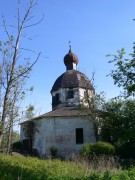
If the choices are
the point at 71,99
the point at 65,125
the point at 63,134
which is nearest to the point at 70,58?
the point at 71,99

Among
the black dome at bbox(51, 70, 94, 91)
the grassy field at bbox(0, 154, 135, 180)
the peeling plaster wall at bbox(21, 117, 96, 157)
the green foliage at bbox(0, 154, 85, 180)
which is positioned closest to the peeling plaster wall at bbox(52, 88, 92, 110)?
the black dome at bbox(51, 70, 94, 91)

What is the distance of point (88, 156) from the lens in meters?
22.7

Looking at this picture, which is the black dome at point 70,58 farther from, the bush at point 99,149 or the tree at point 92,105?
the bush at point 99,149

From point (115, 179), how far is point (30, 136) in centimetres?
2577

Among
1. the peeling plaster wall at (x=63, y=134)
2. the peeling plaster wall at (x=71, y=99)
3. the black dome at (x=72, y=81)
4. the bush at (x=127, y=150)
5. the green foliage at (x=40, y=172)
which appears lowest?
the green foliage at (x=40, y=172)

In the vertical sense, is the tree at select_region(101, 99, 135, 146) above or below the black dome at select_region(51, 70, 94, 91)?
below

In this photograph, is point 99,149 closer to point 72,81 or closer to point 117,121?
point 117,121

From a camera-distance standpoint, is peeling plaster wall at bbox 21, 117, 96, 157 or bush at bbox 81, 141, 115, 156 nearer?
bush at bbox 81, 141, 115, 156

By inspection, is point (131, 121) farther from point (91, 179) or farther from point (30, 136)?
point (91, 179)

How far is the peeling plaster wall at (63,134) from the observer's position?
29406 mm

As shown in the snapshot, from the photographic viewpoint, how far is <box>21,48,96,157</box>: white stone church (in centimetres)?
2962

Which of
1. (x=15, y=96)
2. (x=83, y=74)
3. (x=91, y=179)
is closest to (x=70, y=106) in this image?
(x=83, y=74)

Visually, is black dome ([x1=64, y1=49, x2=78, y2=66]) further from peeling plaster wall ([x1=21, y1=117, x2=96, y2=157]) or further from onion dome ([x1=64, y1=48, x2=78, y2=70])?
peeling plaster wall ([x1=21, y1=117, x2=96, y2=157])

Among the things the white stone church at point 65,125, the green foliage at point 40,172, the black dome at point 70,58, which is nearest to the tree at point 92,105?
the white stone church at point 65,125
